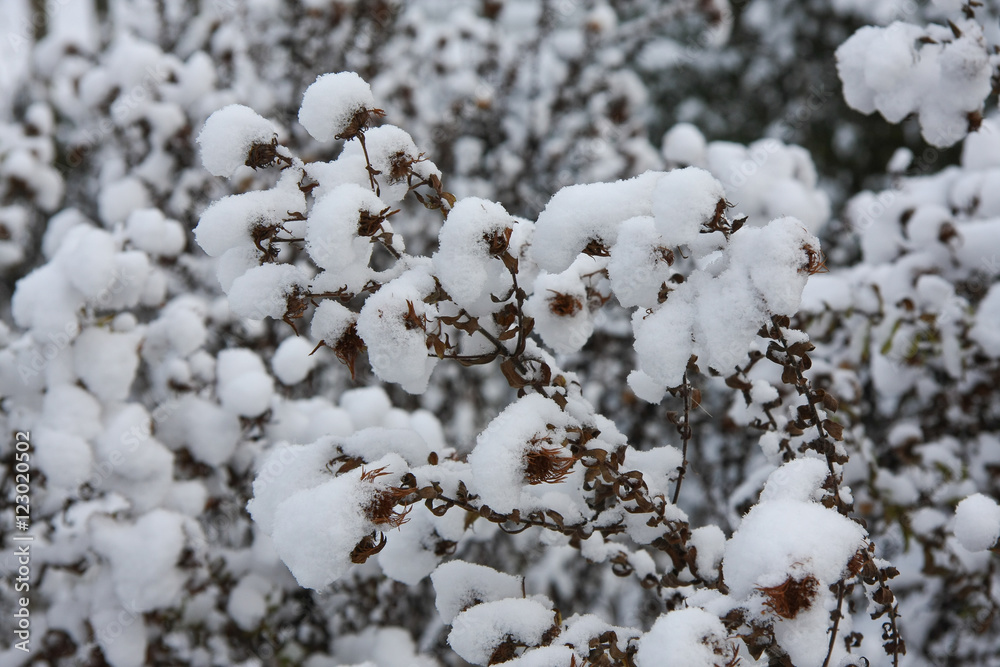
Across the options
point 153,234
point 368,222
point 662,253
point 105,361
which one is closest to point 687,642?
point 662,253

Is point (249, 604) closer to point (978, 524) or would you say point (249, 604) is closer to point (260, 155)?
point (260, 155)

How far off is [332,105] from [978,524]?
55.5 inches

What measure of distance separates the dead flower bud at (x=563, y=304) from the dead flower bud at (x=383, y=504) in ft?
1.33

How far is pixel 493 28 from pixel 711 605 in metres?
4.15

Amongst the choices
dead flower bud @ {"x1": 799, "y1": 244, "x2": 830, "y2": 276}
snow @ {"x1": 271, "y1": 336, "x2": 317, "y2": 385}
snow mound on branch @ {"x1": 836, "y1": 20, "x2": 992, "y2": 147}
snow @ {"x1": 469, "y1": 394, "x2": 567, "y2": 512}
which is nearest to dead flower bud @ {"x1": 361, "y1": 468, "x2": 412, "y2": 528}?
snow @ {"x1": 469, "y1": 394, "x2": 567, "y2": 512}

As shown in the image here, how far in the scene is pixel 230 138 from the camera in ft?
4.09

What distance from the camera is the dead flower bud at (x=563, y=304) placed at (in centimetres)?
130

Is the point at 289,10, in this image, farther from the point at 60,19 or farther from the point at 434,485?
the point at 434,485

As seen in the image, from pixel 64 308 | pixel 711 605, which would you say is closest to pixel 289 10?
pixel 64 308

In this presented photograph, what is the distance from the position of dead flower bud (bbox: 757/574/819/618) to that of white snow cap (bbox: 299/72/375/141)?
0.96 meters

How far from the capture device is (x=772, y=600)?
977 millimetres

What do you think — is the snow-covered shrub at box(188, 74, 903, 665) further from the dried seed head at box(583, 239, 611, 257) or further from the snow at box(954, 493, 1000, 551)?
the snow at box(954, 493, 1000, 551)

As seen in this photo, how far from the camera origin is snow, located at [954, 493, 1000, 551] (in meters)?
1.37

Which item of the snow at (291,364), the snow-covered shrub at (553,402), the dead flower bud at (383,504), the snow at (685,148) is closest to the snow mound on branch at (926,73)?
the snow-covered shrub at (553,402)
